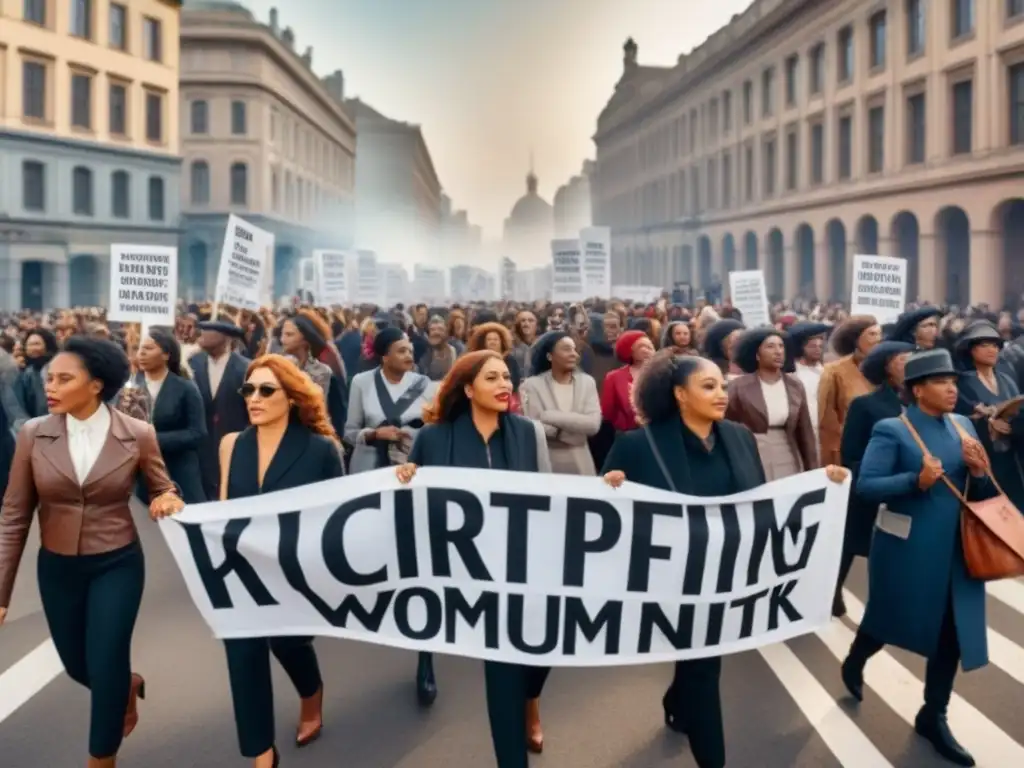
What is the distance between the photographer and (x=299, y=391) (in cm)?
467

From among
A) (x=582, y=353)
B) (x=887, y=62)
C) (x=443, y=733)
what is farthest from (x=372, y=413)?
(x=887, y=62)

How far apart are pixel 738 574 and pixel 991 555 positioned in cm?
122

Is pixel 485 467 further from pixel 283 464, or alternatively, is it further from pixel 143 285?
pixel 143 285

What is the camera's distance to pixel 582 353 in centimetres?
1066

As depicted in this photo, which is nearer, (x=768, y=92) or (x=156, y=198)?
(x=156, y=198)

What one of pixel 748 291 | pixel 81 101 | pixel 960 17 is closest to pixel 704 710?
pixel 748 291

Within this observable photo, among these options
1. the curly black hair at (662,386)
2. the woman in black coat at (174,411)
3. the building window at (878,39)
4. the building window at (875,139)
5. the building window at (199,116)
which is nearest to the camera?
the curly black hair at (662,386)

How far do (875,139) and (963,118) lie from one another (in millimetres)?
6430

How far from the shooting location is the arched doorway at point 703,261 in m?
62.4

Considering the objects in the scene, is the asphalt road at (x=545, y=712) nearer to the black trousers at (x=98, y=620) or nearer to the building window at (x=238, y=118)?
the black trousers at (x=98, y=620)

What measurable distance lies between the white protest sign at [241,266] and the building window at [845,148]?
115 ft

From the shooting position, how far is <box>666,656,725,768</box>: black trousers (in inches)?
166

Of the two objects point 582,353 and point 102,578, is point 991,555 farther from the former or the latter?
point 582,353

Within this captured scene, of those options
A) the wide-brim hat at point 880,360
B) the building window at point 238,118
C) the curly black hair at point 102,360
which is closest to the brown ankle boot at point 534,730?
the curly black hair at point 102,360
